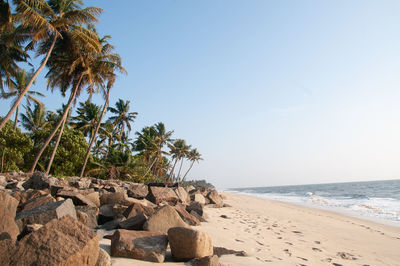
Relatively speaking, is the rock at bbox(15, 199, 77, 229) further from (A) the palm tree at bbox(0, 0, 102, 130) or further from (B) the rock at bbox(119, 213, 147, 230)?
(A) the palm tree at bbox(0, 0, 102, 130)

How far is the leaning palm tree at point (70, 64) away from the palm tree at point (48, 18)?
40 cm

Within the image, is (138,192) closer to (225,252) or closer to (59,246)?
(225,252)

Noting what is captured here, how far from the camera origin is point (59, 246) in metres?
1.92

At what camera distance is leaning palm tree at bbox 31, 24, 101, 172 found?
15.8m

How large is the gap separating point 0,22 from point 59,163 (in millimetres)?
12443

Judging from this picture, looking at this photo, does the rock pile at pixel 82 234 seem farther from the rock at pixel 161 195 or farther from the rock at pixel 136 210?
the rock at pixel 161 195

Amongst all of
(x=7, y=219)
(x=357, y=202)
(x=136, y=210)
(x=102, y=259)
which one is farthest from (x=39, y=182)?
(x=357, y=202)

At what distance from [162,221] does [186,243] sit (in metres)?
0.94

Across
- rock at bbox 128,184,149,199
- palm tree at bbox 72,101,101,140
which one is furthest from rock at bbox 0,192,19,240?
palm tree at bbox 72,101,101,140

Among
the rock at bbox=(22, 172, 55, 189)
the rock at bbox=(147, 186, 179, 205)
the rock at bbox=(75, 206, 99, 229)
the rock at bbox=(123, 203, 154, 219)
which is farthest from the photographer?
the rock at bbox=(147, 186, 179, 205)

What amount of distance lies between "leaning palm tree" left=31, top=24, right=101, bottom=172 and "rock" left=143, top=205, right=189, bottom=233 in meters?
14.6

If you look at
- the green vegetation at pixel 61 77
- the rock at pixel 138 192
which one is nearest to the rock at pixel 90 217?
the rock at pixel 138 192

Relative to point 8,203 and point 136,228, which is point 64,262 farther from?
point 136,228

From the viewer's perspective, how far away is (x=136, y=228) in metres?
3.59
